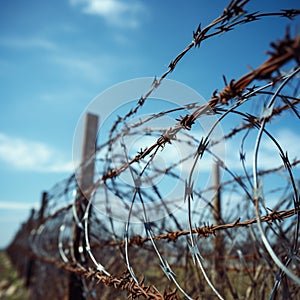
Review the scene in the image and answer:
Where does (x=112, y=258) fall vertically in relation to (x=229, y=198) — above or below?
below

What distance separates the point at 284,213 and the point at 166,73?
0.52 m

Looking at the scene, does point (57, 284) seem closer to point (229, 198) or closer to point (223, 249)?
point (223, 249)

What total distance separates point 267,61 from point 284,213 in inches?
20.6

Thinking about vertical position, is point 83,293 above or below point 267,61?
below

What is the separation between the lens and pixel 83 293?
2287 mm

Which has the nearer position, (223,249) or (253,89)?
(253,89)

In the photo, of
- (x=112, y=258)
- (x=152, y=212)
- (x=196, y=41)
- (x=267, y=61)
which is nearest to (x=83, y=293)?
(x=112, y=258)

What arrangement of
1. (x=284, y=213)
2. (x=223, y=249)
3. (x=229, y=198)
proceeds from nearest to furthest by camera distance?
1. (x=284, y=213)
2. (x=229, y=198)
3. (x=223, y=249)

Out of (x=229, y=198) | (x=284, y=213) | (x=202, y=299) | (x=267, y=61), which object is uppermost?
(x=229, y=198)

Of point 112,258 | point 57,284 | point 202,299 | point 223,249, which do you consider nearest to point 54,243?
point 57,284

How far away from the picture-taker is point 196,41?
94cm

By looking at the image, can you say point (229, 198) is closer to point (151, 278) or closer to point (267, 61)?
point (151, 278)

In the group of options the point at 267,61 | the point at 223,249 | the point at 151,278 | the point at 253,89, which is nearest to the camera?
the point at 267,61

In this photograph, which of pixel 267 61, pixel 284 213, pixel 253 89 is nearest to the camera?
pixel 267 61
